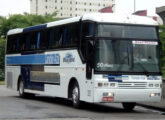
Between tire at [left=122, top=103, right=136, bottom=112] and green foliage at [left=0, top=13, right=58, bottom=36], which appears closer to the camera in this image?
tire at [left=122, top=103, right=136, bottom=112]

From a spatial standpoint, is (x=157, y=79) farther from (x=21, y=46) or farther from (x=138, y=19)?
(x=21, y=46)

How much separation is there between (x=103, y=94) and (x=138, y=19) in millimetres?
2893

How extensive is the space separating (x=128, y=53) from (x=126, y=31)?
0.77 metres

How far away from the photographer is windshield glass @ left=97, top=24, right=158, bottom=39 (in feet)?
55.8

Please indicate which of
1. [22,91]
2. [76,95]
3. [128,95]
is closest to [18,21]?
[22,91]

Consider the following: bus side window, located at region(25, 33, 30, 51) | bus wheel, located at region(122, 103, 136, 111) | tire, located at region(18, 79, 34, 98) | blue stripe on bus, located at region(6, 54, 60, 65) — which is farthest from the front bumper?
tire, located at region(18, 79, 34, 98)

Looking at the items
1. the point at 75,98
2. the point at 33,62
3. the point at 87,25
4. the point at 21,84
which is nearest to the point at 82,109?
the point at 75,98

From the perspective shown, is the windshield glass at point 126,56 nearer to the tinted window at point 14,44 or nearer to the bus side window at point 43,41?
the bus side window at point 43,41

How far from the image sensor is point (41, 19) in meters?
69.5

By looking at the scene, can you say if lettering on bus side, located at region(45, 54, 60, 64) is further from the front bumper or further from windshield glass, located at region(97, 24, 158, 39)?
the front bumper

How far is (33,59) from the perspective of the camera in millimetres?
22938

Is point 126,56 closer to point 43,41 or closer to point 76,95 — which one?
point 76,95

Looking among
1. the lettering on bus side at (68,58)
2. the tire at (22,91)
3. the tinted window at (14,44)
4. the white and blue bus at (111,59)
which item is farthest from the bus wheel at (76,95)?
the tinted window at (14,44)

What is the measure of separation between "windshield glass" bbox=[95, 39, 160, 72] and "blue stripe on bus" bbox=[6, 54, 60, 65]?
363 centimetres
